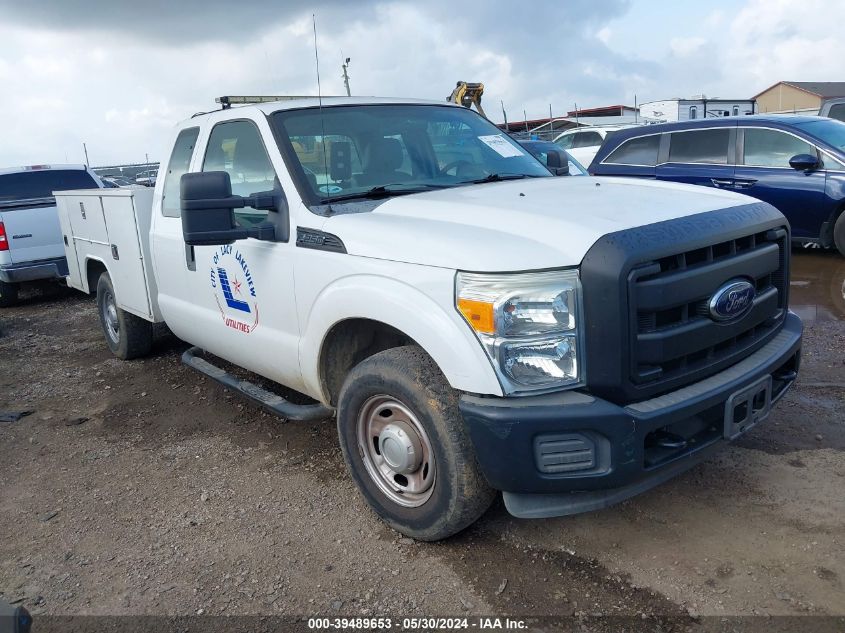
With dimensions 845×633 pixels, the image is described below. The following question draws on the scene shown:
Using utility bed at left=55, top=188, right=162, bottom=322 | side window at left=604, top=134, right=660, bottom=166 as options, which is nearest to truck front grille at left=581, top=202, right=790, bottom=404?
utility bed at left=55, top=188, right=162, bottom=322

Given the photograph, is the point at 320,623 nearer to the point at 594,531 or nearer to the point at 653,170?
the point at 594,531

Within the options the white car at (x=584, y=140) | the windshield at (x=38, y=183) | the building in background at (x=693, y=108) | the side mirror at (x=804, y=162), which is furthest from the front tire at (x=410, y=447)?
the building in background at (x=693, y=108)

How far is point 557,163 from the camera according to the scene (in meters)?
4.69

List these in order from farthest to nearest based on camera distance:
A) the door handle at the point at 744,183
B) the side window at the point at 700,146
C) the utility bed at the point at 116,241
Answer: the side window at the point at 700,146
the door handle at the point at 744,183
the utility bed at the point at 116,241

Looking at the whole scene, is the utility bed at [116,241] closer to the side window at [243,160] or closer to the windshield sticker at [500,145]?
the side window at [243,160]

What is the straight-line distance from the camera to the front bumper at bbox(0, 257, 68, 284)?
29.2 feet

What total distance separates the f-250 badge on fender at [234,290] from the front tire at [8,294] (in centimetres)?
678

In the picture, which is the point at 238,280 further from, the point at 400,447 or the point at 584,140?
the point at 584,140

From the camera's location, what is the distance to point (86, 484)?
4.09m

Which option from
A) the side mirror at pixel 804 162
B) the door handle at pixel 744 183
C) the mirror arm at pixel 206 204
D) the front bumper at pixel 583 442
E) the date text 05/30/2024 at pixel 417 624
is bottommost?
the date text 05/30/2024 at pixel 417 624

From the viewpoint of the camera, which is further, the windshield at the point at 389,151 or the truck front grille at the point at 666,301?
the windshield at the point at 389,151

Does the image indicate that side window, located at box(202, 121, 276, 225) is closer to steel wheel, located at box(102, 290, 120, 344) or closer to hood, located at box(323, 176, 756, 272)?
hood, located at box(323, 176, 756, 272)

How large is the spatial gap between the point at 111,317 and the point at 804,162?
7.29 m

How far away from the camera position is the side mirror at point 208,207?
328cm
